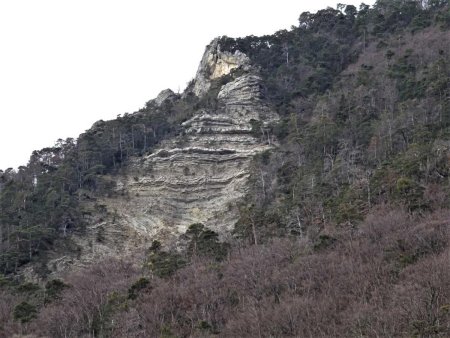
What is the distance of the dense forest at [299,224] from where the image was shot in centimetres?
2911

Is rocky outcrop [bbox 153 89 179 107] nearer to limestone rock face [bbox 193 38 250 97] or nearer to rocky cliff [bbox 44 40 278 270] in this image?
limestone rock face [bbox 193 38 250 97]

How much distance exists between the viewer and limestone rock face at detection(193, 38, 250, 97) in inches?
3049

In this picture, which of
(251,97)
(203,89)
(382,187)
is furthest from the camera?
(203,89)

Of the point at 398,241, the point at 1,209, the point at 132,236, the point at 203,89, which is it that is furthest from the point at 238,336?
the point at 203,89

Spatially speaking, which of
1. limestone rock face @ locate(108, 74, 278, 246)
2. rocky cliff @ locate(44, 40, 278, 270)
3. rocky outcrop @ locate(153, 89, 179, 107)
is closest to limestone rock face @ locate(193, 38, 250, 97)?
rocky outcrop @ locate(153, 89, 179, 107)

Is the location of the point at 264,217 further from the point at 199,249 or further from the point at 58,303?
the point at 58,303

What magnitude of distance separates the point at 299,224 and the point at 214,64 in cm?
4575

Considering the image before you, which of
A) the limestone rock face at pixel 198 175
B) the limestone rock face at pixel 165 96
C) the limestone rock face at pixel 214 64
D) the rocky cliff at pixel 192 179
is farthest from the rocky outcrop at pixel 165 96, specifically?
the limestone rock face at pixel 198 175

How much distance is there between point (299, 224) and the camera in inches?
1588

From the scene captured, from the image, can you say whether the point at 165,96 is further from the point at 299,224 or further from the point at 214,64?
the point at 299,224

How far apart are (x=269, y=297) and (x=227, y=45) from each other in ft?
179

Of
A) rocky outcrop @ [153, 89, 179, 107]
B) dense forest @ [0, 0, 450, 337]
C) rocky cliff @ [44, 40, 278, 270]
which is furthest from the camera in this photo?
rocky outcrop @ [153, 89, 179, 107]

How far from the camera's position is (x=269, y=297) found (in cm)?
3181

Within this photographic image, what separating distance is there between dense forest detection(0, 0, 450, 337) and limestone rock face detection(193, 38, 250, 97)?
6825mm
